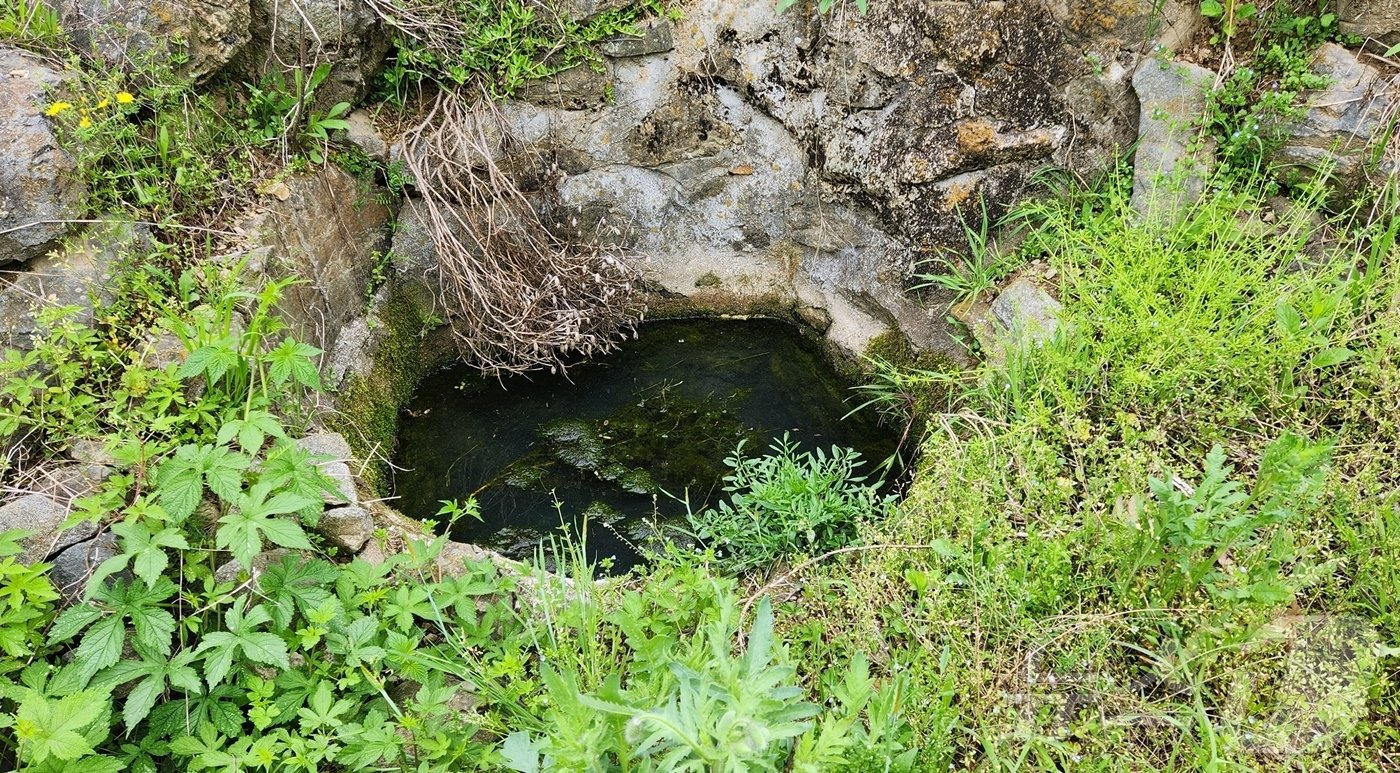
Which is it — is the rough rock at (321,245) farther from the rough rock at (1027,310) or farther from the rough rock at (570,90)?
the rough rock at (1027,310)

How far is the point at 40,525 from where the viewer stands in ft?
7.27

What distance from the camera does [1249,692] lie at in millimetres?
1910

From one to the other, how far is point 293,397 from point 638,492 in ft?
4.79

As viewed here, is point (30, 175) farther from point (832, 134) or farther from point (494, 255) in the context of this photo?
point (832, 134)

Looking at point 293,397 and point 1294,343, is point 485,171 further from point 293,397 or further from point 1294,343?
point 1294,343

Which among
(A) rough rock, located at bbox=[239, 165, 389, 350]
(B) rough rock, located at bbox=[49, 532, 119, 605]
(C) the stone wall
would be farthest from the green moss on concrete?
(B) rough rock, located at bbox=[49, 532, 119, 605]

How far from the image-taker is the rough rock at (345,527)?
→ 254 cm

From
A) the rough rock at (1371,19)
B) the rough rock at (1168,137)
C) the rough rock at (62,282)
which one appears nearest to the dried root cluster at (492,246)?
the rough rock at (62,282)

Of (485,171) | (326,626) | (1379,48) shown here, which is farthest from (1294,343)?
(485,171)

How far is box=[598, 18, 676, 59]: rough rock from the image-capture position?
4.02m

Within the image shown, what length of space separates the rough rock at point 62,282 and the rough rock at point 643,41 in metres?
2.30

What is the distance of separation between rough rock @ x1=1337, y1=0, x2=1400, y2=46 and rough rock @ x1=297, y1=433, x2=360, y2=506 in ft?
13.9

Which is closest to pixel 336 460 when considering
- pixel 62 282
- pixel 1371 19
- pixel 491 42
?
pixel 62 282

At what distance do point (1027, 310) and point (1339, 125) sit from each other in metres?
1.37
